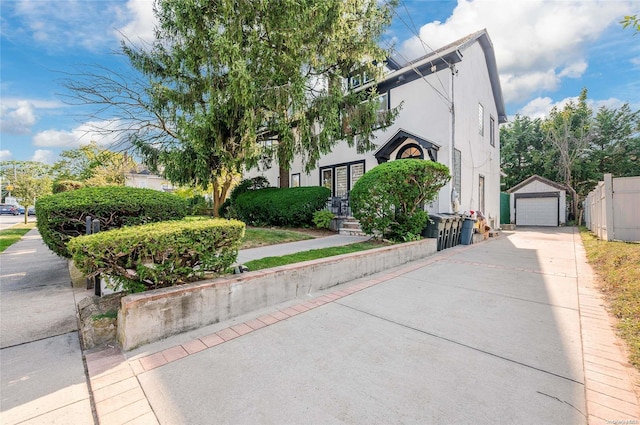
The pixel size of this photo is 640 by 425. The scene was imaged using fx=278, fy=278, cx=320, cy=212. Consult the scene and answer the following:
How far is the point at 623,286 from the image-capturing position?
13.7 feet

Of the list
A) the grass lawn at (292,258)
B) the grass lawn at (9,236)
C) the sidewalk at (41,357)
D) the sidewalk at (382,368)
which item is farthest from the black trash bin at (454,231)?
the grass lawn at (9,236)

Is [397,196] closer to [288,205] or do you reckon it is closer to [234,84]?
[288,205]

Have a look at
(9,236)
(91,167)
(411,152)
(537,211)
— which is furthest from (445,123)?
(91,167)

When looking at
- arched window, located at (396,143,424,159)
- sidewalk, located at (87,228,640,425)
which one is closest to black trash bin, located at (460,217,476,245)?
arched window, located at (396,143,424,159)

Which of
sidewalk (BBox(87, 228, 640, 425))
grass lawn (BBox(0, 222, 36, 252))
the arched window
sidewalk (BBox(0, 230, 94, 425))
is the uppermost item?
the arched window

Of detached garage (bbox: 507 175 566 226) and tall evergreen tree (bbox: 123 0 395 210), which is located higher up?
tall evergreen tree (bbox: 123 0 395 210)

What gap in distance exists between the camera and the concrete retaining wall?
→ 8.39 ft

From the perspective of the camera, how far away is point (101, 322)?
2.60 meters

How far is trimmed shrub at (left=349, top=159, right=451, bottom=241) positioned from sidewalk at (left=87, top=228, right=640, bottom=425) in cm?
302

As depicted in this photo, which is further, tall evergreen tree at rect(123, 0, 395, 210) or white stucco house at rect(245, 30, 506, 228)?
white stucco house at rect(245, 30, 506, 228)

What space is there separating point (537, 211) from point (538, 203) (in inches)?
22.6

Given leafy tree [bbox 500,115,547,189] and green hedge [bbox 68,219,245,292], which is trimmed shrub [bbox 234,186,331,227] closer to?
green hedge [bbox 68,219,245,292]

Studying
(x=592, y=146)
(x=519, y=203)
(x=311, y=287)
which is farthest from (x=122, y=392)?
(x=592, y=146)

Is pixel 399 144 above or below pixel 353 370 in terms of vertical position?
above
